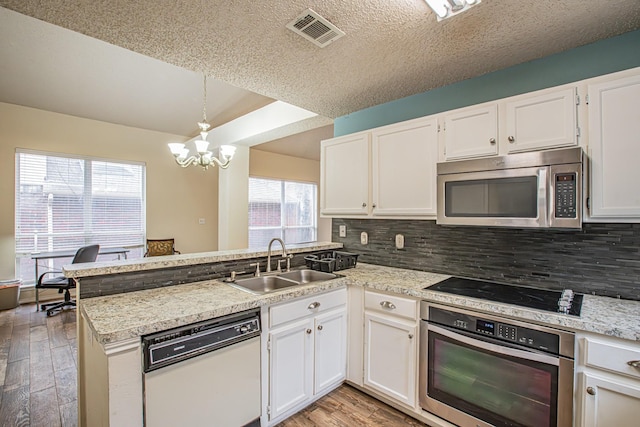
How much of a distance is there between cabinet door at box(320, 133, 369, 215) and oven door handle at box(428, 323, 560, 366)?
1135 mm

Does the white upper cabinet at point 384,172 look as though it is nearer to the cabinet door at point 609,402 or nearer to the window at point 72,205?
the cabinet door at point 609,402

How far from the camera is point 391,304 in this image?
2.04 meters

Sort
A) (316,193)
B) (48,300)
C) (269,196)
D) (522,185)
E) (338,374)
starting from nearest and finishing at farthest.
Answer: (522,185) → (338,374) → (48,300) → (269,196) → (316,193)

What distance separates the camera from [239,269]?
2330 mm

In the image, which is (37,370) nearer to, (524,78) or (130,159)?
(130,159)

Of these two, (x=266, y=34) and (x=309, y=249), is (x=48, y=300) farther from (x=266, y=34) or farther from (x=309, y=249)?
(x=266, y=34)

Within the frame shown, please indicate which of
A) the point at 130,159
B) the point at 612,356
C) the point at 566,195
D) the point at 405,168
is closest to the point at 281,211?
the point at 130,159

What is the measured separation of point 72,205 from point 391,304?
17.9 feet

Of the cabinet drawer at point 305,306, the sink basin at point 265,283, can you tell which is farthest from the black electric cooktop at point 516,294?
the sink basin at point 265,283

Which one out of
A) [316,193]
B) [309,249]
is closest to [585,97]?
[309,249]

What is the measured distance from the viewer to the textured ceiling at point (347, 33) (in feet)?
4.84

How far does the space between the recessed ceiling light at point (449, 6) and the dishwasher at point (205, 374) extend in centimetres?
187

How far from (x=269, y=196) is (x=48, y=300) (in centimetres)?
426

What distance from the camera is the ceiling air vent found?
5.08 feet
